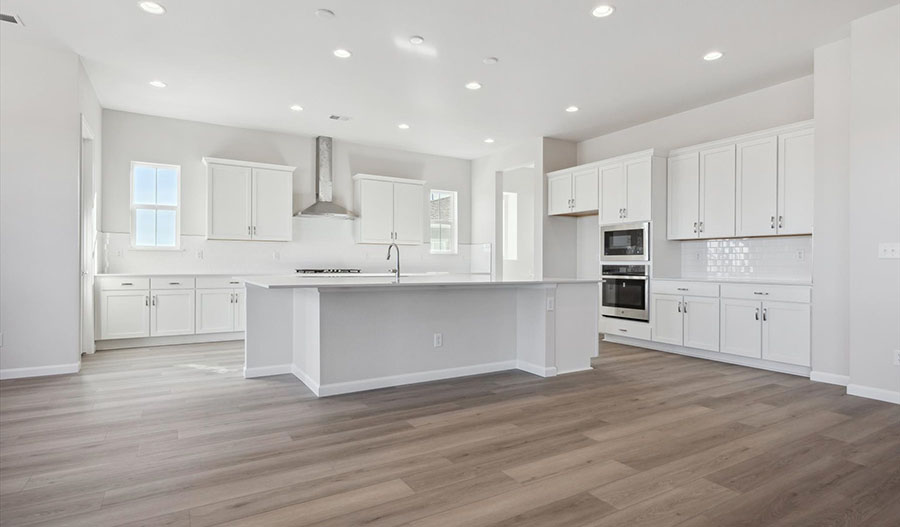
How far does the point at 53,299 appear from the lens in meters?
4.38

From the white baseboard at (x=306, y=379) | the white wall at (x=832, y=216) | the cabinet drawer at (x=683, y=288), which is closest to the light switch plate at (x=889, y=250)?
the white wall at (x=832, y=216)

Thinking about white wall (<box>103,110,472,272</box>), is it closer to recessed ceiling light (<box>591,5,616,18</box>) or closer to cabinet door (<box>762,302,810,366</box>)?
recessed ceiling light (<box>591,5,616,18</box>)

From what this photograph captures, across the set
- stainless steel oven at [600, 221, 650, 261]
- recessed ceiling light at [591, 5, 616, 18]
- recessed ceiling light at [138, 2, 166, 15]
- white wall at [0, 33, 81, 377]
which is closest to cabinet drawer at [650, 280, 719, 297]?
stainless steel oven at [600, 221, 650, 261]

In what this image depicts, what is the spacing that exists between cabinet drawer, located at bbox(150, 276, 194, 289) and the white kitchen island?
222 cm

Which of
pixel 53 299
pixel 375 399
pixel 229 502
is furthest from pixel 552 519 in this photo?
pixel 53 299

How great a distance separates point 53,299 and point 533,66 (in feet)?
16.1

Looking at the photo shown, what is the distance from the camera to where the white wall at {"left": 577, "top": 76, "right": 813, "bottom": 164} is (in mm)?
4938

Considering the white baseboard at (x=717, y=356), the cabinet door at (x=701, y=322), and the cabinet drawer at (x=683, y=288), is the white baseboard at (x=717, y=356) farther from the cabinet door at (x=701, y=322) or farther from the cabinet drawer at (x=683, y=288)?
the cabinet drawer at (x=683, y=288)

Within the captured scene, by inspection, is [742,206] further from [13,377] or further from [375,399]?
[13,377]

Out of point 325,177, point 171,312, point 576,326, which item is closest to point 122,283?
point 171,312

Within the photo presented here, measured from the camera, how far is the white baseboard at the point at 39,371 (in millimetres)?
4230

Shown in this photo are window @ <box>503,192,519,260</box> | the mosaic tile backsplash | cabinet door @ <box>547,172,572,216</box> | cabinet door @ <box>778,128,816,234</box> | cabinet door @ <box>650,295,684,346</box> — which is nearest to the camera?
cabinet door @ <box>778,128,816,234</box>

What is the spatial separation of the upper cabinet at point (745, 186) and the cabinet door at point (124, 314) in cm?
630

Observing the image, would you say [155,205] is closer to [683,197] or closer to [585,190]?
[585,190]
